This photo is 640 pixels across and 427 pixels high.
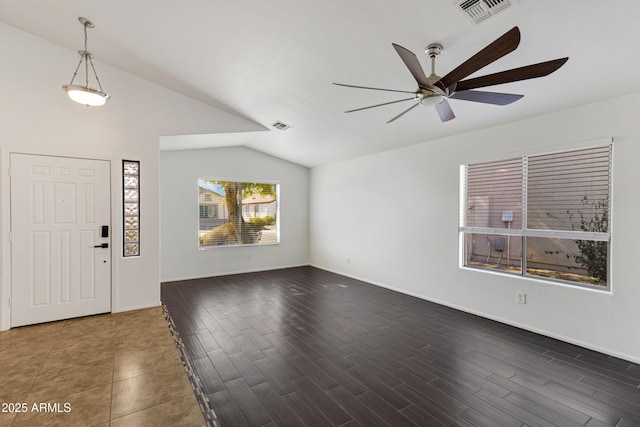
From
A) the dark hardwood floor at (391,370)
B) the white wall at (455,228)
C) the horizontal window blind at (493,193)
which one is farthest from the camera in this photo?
the horizontal window blind at (493,193)

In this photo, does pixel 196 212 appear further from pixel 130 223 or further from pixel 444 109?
pixel 444 109

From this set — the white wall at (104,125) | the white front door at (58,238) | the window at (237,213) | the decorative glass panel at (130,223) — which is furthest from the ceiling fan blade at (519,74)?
the window at (237,213)

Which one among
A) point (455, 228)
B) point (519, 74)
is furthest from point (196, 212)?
→ point (519, 74)

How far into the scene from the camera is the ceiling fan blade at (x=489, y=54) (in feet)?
5.41

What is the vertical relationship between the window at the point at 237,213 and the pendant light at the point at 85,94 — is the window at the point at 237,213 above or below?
below

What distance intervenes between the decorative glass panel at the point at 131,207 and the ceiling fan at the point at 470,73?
11.9ft

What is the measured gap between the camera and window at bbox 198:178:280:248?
666cm

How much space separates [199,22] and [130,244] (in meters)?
3.13

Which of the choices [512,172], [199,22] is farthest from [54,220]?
[512,172]

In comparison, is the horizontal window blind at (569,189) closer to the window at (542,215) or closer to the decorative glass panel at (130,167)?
the window at (542,215)

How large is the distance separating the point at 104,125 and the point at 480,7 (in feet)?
15.1

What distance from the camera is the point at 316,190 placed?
7703 millimetres

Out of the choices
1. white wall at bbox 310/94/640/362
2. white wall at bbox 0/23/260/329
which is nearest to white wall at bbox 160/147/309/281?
white wall at bbox 310/94/640/362

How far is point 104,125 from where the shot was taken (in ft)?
13.5
